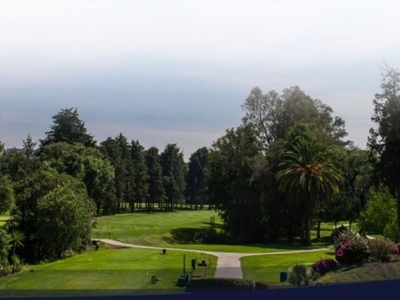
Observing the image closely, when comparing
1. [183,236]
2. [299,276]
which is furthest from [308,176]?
[299,276]

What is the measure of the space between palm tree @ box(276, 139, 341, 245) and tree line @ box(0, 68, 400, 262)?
7 cm

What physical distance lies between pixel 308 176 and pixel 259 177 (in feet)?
22.0

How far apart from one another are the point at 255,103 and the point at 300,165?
36.4 feet

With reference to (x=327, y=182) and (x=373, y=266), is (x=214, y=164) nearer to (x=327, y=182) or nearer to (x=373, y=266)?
(x=327, y=182)

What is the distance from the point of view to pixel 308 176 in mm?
33375

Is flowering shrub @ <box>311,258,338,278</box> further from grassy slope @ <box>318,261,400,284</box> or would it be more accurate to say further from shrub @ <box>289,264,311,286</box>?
grassy slope @ <box>318,261,400,284</box>

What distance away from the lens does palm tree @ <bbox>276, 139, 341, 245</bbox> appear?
3334 centimetres

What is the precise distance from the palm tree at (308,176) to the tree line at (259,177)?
2.7 inches

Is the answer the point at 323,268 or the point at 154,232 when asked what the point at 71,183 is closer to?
the point at 154,232

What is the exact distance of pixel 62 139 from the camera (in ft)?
145

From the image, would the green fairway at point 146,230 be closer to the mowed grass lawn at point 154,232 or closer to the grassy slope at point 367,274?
the mowed grass lawn at point 154,232

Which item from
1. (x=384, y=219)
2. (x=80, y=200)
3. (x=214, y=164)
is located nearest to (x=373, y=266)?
(x=384, y=219)

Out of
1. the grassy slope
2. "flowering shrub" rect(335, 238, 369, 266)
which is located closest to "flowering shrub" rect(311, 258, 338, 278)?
the grassy slope

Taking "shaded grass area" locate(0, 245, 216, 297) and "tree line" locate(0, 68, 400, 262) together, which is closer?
"shaded grass area" locate(0, 245, 216, 297)
